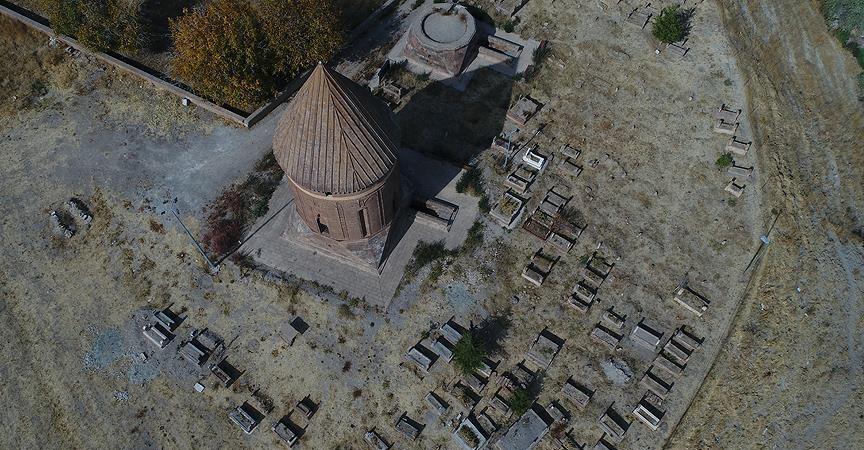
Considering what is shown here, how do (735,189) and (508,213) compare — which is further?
(735,189)

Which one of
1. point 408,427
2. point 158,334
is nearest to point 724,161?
point 408,427

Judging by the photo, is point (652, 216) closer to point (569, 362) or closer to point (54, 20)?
point (569, 362)

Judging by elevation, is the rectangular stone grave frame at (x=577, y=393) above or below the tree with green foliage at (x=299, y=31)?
below

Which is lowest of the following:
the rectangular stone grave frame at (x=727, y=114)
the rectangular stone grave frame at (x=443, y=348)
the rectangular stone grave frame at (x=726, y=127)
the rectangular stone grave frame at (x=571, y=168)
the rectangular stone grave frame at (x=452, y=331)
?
the rectangular stone grave frame at (x=443, y=348)

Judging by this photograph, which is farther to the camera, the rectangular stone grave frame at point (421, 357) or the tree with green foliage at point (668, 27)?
the tree with green foliage at point (668, 27)

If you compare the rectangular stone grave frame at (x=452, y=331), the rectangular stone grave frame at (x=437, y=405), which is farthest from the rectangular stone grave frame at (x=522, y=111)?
the rectangular stone grave frame at (x=437, y=405)

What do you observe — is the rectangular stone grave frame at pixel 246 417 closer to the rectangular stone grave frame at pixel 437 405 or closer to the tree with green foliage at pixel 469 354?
the rectangular stone grave frame at pixel 437 405

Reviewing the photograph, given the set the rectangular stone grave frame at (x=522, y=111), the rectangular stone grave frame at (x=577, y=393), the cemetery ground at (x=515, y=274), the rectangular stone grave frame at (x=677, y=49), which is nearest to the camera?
the rectangular stone grave frame at (x=577, y=393)

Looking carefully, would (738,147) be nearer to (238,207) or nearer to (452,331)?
(452,331)
